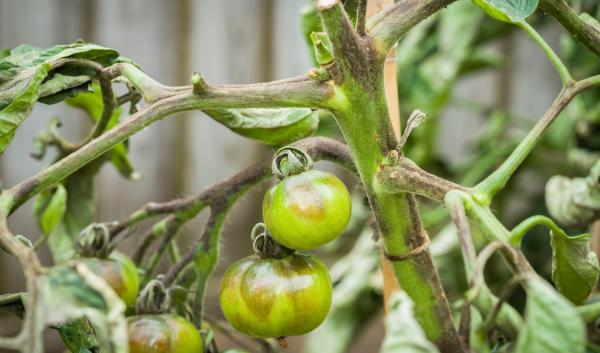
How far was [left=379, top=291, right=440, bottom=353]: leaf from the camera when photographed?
410 millimetres

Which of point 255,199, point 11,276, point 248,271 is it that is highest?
point 248,271

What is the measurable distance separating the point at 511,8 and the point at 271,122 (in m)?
0.26

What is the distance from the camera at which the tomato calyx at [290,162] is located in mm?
621

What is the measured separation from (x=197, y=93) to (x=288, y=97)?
0.24 feet

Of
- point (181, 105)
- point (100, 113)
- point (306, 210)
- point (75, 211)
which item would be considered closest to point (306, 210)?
→ point (306, 210)

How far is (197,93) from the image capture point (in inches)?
21.8

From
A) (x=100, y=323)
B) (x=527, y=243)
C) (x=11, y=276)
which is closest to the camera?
(x=100, y=323)

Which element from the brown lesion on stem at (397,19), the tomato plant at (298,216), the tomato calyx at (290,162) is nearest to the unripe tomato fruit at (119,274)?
the tomato plant at (298,216)

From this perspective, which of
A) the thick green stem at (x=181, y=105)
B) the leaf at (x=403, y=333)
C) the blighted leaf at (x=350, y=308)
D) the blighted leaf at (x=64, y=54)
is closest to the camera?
the leaf at (x=403, y=333)

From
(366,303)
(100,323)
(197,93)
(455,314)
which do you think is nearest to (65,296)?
(100,323)

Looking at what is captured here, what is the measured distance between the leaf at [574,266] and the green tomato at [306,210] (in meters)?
0.19

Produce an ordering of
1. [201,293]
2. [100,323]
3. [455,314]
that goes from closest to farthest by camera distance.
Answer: [100,323] < [201,293] < [455,314]

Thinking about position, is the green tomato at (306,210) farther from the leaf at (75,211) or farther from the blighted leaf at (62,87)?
the leaf at (75,211)

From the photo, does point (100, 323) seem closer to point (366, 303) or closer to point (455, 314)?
point (455, 314)
